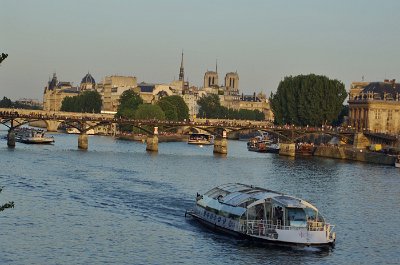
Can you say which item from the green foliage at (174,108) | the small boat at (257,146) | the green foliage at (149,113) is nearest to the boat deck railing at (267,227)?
the small boat at (257,146)

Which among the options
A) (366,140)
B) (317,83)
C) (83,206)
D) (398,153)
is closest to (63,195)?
(83,206)

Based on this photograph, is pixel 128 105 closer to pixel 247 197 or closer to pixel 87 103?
pixel 87 103

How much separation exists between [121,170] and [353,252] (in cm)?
3327

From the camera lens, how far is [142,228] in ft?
132

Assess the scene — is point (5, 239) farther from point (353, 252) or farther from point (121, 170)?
point (121, 170)

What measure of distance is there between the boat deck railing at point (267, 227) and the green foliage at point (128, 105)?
108744 millimetres

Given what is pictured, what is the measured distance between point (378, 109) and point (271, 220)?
84471 mm

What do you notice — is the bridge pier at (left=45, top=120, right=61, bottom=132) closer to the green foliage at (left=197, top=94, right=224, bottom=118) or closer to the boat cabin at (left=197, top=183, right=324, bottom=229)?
the green foliage at (left=197, top=94, right=224, bottom=118)

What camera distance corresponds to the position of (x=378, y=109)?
392 feet

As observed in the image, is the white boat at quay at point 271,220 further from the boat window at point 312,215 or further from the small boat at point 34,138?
the small boat at point 34,138

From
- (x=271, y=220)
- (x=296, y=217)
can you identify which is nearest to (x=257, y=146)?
(x=271, y=220)

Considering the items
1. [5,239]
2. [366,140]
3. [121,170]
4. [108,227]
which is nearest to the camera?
[5,239]

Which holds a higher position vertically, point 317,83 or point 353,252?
point 317,83

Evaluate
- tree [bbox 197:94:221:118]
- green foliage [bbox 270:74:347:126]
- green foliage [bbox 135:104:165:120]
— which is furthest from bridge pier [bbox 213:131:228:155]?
tree [bbox 197:94:221:118]
